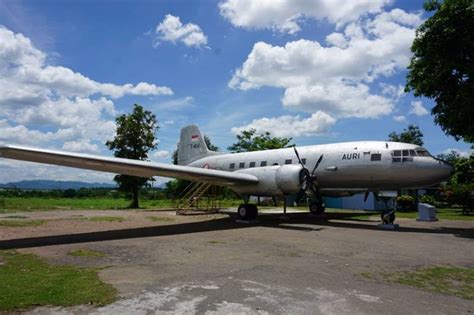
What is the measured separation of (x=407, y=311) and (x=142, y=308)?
12.5 feet

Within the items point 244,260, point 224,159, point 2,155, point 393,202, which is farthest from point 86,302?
point 224,159

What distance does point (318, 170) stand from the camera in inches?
786

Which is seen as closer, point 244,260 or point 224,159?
point 244,260

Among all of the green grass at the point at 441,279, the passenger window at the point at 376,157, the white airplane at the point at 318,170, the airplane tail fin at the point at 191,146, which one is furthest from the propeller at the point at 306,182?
the airplane tail fin at the point at 191,146

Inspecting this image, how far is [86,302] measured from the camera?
5.86 m

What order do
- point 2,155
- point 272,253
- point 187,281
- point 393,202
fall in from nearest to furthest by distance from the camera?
1. point 187,281
2. point 272,253
3. point 2,155
4. point 393,202

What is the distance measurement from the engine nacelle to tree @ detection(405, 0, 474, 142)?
6.51 m

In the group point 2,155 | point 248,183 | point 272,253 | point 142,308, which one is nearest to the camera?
point 142,308

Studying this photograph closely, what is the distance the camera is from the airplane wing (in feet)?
43.3

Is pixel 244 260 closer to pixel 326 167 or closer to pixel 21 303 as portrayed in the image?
pixel 21 303

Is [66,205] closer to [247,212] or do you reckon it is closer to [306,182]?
[247,212]

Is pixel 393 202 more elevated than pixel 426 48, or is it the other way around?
pixel 426 48

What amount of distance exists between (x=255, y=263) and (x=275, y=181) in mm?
9552

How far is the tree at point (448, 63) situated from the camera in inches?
613
